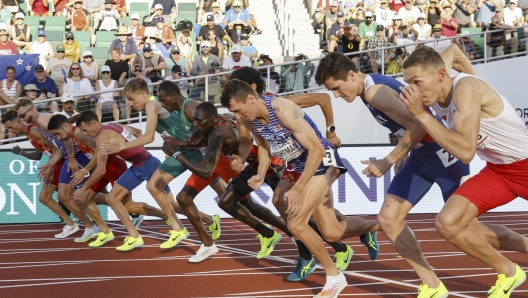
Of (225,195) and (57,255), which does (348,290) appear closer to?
(225,195)

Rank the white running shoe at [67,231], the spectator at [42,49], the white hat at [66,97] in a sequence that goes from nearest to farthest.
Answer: the white running shoe at [67,231], the white hat at [66,97], the spectator at [42,49]

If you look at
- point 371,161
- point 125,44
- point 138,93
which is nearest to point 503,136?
point 371,161

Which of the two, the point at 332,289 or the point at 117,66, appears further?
the point at 117,66

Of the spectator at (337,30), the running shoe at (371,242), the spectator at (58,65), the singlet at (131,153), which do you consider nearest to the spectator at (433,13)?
the spectator at (337,30)

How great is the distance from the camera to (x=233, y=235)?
1209 centimetres

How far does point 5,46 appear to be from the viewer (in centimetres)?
1764

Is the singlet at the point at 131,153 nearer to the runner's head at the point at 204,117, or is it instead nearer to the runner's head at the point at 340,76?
the runner's head at the point at 204,117

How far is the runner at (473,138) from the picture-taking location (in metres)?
5.59

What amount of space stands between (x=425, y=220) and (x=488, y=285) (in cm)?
643

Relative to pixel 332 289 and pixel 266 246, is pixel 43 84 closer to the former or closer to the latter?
pixel 266 246

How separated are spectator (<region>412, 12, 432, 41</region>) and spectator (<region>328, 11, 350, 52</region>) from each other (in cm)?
164

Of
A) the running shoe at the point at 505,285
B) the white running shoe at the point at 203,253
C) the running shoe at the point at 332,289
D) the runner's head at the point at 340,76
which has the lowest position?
the white running shoe at the point at 203,253

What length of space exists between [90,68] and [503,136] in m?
12.6

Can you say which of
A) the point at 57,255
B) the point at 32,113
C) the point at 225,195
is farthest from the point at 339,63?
the point at 32,113
